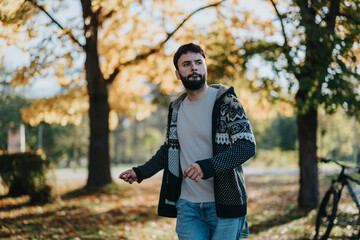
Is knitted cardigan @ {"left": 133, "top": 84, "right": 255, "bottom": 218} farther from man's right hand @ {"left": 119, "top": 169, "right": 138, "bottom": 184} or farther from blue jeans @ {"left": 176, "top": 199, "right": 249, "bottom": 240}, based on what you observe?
man's right hand @ {"left": 119, "top": 169, "right": 138, "bottom": 184}

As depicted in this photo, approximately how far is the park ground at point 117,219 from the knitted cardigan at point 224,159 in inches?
141

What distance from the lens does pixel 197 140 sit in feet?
8.92

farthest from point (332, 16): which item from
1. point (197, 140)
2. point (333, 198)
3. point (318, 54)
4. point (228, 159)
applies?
point (228, 159)

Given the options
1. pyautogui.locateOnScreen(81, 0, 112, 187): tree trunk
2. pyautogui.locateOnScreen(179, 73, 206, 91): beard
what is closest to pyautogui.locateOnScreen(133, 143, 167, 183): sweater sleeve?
pyautogui.locateOnScreen(179, 73, 206, 91): beard

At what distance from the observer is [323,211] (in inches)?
226

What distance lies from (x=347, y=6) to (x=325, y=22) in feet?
2.57

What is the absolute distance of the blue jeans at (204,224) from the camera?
8.44ft

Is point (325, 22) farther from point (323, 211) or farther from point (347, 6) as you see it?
point (323, 211)

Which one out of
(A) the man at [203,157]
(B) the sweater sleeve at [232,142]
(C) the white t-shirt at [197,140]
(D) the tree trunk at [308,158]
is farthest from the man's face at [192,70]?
(D) the tree trunk at [308,158]

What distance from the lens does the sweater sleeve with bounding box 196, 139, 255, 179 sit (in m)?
2.25

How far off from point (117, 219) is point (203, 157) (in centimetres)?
574

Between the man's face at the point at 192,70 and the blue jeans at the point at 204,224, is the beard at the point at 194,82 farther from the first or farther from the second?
the blue jeans at the point at 204,224

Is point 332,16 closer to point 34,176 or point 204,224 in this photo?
point 204,224

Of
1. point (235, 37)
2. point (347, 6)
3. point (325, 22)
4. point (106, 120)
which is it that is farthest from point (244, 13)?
point (106, 120)
